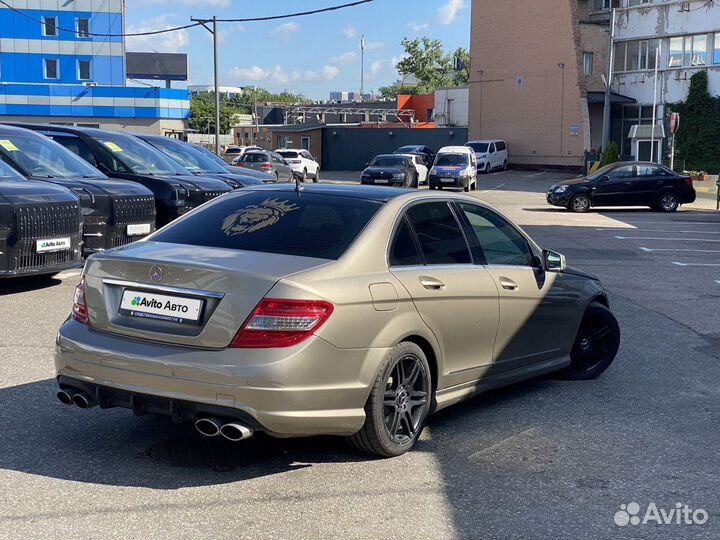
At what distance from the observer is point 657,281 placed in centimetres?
1337

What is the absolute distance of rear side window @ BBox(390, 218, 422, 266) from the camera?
5402 millimetres

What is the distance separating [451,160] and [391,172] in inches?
122

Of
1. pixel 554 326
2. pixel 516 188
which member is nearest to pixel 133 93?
pixel 516 188

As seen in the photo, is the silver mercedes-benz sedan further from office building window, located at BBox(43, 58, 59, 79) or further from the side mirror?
office building window, located at BBox(43, 58, 59, 79)

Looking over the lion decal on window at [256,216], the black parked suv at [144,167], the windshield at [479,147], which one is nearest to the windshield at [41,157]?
the black parked suv at [144,167]

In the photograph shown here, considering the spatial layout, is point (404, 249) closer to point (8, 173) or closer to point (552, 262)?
point (552, 262)

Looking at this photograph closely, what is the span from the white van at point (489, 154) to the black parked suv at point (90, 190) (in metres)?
42.1

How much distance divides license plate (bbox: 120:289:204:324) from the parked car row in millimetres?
5342

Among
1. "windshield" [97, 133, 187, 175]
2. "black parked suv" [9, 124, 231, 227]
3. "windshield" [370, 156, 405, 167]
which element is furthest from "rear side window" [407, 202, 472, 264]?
"windshield" [370, 156, 405, 167]

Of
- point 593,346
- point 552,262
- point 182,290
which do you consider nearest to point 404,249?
point 182,290

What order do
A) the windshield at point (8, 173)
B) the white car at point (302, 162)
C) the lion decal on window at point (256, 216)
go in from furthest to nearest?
the white car at point (302, 162) → the windshield at point (8, 173) → the lion decal on window at point (256, 216)

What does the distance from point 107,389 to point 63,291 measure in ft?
20.3

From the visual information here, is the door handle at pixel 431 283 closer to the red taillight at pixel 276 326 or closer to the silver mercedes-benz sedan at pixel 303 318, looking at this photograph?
the silver mercedes-benz sedan at pixel 303 318

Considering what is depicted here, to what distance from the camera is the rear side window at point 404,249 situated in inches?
213
